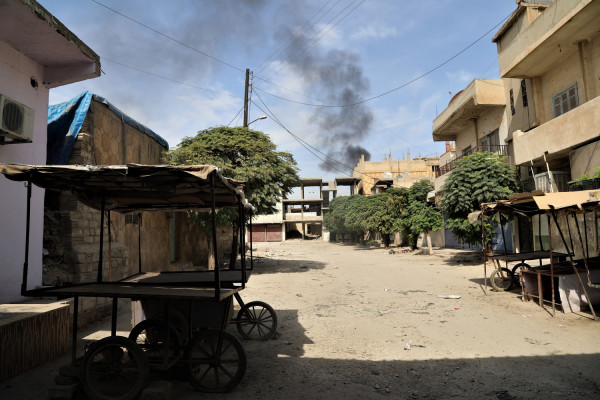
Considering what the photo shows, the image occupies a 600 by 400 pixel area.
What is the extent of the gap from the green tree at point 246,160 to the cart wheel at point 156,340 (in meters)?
9.22

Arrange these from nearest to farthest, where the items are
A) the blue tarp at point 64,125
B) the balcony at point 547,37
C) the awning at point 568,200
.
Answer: the awning at point 568,200, the blue tarp at point 64,125, the balcony at point 547,37

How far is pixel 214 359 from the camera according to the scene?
4027 millimetres

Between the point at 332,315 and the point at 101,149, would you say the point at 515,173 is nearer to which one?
the point at 332,315

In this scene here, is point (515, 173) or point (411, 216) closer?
point (515, 173)

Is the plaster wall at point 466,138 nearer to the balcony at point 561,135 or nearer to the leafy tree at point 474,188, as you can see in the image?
the leafy tree at point 474,188

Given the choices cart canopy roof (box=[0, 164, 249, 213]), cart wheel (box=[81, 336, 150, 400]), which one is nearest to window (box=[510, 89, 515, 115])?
cart canopy roof (box=[0, 164, 249, 213])

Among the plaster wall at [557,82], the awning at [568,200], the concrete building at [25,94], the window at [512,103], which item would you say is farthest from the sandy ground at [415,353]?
the window at [512,103]

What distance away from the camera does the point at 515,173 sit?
16.3 m

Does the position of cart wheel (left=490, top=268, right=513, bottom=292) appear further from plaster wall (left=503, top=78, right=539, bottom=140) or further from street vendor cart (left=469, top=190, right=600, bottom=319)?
plaster wall (left=503, top=78, right=539, bottom=140)

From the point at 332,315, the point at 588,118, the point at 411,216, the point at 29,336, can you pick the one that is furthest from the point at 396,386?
the point at 411,216

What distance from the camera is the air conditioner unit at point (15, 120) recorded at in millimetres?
5383

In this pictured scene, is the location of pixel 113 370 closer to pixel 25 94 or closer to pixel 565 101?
pixel 25 94

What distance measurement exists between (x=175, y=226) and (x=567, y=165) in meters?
16.1

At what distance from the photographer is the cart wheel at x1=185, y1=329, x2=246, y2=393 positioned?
4.03 metres
